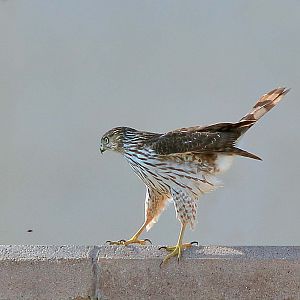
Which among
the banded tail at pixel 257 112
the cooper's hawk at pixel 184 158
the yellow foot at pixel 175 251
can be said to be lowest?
the yellow foot at pixel 175 251

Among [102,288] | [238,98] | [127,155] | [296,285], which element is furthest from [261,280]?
[238,98]

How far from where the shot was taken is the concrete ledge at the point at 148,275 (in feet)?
13.0

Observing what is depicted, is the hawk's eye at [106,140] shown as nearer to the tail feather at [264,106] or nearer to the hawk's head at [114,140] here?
the hawk's head at [114,140]

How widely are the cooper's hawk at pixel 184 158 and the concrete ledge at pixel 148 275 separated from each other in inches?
15.6

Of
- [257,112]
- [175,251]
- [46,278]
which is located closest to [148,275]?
[175,251]

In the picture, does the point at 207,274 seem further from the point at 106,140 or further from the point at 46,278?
the point at 106,140

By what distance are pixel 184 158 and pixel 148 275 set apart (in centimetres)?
66

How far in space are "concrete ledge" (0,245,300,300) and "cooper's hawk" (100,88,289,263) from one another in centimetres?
40

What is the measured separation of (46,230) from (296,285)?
88.6 inches

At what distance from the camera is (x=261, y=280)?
397 cm

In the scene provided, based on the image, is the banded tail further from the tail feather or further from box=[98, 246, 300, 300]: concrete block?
box=[98, 246, 300, 300]: concrete block

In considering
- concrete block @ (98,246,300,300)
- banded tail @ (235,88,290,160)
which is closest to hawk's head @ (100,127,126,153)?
banded tail @ (235,88,290,160)

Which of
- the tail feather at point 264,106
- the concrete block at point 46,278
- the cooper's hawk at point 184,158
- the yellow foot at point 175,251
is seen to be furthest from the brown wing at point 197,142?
the concrete block at point 46,278

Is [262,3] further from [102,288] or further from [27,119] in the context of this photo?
[102,288]
